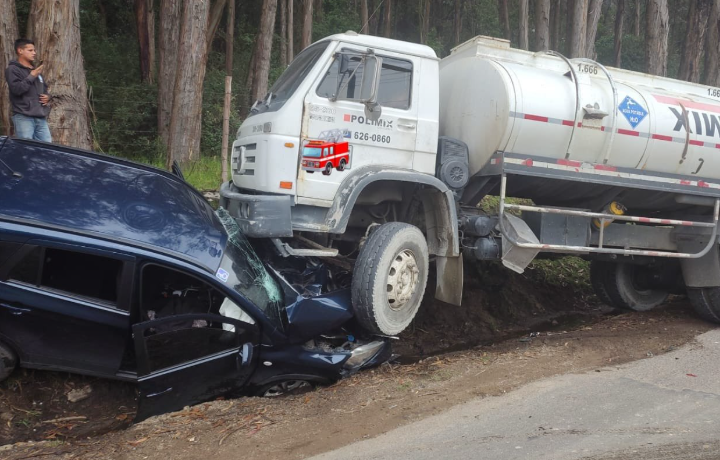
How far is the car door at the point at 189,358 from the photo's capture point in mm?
4262

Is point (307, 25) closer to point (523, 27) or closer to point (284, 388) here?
point (523, 27)

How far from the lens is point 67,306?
4.07m

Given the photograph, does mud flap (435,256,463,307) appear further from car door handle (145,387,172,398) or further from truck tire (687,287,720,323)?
truck tire (687,287,720,323)

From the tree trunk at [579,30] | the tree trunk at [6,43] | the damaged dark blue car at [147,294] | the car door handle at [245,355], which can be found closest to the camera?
the damaged dark blue car at [147,294]

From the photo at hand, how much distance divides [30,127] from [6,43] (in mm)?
2566

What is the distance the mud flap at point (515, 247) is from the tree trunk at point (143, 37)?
12824mm

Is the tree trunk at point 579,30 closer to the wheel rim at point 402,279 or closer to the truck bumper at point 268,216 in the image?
the wheel rim at point 402,279

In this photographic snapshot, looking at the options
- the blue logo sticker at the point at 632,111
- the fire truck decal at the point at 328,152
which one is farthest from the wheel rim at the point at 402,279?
the blue logo sticker at the point at 632,111

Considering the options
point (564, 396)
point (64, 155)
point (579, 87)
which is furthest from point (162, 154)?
point (564, 396)

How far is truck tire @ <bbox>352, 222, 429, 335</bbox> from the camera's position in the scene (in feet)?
16.8

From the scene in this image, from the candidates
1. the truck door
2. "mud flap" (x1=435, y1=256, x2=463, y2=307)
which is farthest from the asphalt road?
the truck door

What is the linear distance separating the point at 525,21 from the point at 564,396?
13.6 meters

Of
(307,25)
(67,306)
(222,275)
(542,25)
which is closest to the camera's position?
(67,306)

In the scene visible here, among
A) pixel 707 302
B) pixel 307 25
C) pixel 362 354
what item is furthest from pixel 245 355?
pixel 307 25
